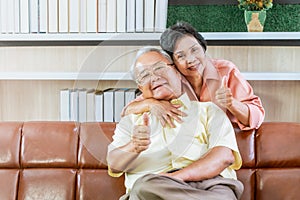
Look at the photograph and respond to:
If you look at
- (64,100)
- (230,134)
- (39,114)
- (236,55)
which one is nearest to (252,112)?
(230,134)

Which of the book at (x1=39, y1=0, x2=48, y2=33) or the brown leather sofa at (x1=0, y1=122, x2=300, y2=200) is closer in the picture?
the brown leather sofa at (x1=0, y1=122, x2=300, y2=200)

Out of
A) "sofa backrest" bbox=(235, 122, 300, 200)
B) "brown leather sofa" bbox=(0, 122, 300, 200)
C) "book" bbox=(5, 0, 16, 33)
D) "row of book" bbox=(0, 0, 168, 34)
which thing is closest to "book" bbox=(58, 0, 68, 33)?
"row of book" bbox=(0, 0, 168, 34)

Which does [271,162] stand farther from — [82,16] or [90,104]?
[82,16]

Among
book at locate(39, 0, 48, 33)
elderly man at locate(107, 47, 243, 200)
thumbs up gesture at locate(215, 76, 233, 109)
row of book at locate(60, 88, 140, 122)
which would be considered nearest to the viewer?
elderly man at locate(107, 47, 243, 200)

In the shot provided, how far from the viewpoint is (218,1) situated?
2.24 m

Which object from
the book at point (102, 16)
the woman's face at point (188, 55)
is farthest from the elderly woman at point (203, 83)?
the book at point (102, 16)

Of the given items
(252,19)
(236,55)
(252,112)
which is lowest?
(252,112)

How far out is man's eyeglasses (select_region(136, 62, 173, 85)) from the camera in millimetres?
1770

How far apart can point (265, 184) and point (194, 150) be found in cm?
33

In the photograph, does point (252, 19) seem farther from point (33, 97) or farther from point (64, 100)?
point (33, 97)

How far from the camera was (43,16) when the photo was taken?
216 cm

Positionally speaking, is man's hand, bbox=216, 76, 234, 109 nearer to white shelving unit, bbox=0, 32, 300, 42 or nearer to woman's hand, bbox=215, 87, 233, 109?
woman's hand, bbox=215, 87, 233, 109

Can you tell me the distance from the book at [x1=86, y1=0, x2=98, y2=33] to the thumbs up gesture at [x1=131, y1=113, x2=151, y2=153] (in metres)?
0.55

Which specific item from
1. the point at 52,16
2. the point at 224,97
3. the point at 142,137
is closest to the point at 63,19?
the point at 52,16
